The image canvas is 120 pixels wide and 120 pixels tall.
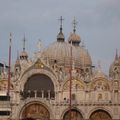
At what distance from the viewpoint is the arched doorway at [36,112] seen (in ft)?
262

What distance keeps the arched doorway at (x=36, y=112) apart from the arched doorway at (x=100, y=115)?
708 centimetres

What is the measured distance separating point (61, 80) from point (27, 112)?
753 centimetres

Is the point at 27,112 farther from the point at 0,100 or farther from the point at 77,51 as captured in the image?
the point at 77,51

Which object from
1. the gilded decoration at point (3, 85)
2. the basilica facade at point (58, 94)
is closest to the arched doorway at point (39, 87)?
the basilica facade at point (58, 94)

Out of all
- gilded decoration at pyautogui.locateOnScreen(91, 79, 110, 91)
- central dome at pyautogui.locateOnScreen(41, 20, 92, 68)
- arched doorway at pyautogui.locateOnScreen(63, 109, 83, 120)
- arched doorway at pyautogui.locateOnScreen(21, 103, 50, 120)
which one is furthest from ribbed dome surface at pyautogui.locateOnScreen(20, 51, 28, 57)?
arched doorway at pyautogui.locateOnScreen(63, 109, 83, 120)

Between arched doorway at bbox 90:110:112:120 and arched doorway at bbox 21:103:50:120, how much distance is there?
7.08 m

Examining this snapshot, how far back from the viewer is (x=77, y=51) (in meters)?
99.1

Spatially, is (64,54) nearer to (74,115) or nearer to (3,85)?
(3,85)

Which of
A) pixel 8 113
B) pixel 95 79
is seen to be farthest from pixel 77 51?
pixel 8 113

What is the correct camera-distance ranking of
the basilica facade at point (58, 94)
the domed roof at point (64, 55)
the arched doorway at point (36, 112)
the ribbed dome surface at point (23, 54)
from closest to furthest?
1. the basilica facade at point (58, 94)
2. the arched doorway at point (36, 112)
3. the domed roof at point (64, 55)
4. the ribbed dome surface at point (23, 54)

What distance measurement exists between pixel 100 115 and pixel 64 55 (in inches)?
787

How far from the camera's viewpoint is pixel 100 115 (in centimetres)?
7850

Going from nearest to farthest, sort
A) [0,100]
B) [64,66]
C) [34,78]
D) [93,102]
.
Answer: [0,100] < [93,102] < [34,78] < [64,66]

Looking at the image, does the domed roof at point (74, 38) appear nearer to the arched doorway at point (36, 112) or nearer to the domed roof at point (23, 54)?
the domed roof at point (23, 54)
